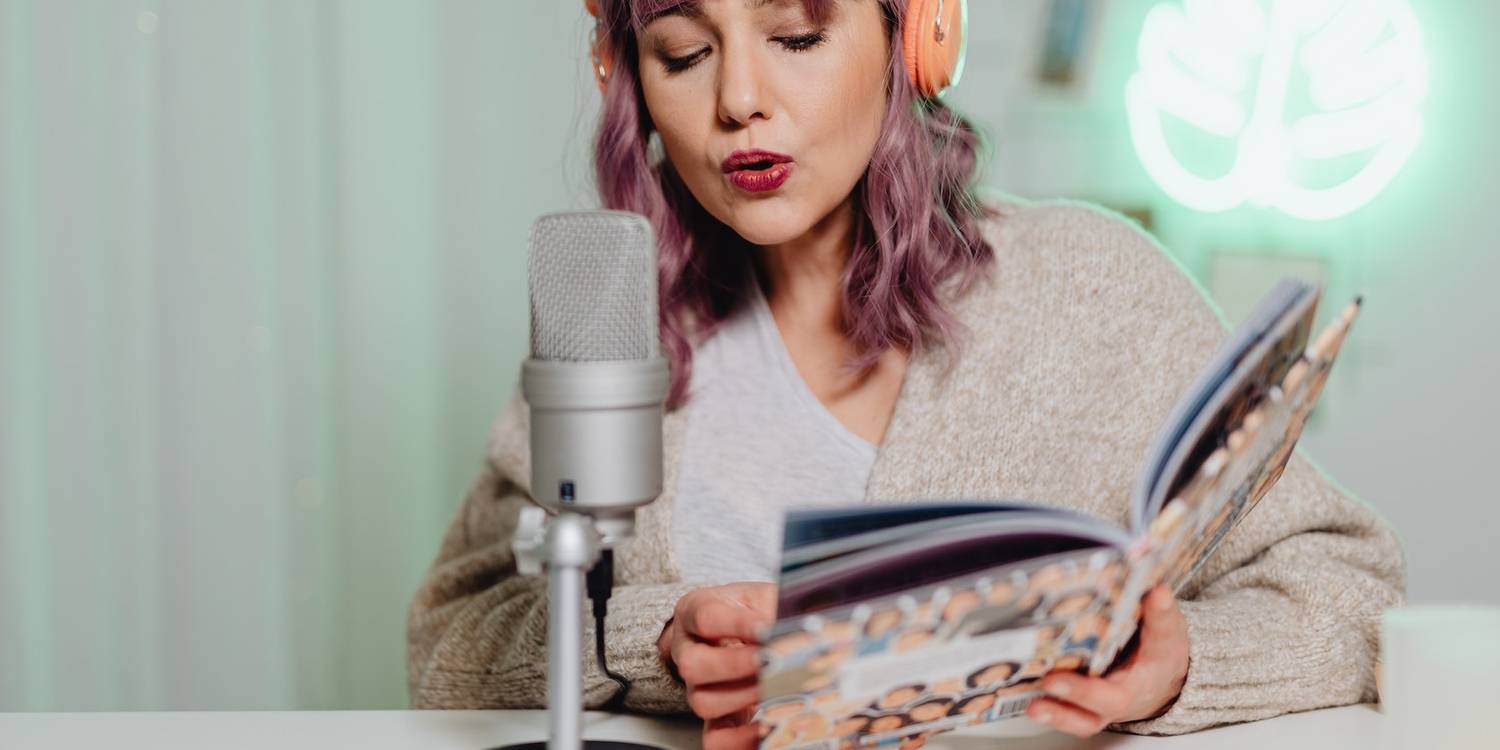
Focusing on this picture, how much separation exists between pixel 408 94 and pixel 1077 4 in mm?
1260

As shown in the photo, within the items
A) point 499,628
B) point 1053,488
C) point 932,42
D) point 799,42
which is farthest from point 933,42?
point 499,628

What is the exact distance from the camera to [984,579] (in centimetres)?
58

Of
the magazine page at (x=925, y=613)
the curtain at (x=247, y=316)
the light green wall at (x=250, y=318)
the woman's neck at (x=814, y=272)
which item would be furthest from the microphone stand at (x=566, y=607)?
the curtain at (x=247, y=316)

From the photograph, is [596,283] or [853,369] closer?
[596,283]

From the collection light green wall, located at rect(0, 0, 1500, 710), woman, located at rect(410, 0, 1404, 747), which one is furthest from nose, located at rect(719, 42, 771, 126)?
light green wall, located at rect(0, 0, 1500, 710)

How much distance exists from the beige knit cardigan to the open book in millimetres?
243

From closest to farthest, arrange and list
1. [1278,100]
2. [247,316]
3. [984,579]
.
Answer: [984,579], [247,316], [1278,100]

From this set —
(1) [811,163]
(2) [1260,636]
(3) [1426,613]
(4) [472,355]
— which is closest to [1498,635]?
(3) [1426,613]

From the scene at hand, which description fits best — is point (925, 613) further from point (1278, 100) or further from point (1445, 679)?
point (1278, 100)

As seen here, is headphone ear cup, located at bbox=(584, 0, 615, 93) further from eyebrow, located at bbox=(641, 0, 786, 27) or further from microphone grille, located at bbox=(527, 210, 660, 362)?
microphone grille, located at bbox=(527, 210, 660, 362)

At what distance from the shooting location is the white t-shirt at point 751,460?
1.13 metres

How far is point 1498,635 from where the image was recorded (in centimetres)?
62

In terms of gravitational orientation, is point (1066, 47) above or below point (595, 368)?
above

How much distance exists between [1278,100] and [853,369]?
5.10ft
